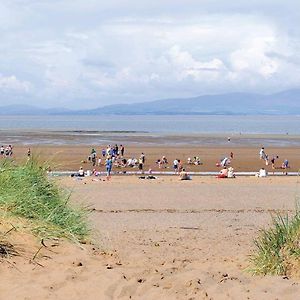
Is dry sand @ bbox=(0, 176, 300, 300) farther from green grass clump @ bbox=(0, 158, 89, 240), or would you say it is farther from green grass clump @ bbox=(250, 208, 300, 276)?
green grass clump @ bbox=(0, 158, 89, 240)

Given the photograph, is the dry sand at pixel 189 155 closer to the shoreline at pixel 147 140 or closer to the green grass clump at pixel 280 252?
the shoreline at pixel 147 140

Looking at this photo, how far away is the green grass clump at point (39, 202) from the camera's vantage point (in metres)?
7.31

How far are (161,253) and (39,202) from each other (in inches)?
102

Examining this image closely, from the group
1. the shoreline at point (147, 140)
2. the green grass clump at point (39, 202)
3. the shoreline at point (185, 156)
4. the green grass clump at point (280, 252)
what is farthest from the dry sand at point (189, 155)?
the green grass clump at point (280, 252)

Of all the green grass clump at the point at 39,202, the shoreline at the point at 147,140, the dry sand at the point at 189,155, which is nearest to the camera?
the green grass clump at the point at 39,202

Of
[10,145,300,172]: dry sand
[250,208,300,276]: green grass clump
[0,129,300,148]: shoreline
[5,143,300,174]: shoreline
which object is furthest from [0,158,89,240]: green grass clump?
[0,129,300,148]: shoreline

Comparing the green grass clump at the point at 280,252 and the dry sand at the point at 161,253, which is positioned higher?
the green grass clump at the point at 280,252

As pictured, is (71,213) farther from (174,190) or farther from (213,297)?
(174,190)

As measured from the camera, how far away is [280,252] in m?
6.59

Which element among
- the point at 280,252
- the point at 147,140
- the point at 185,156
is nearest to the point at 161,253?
the point at 280,252

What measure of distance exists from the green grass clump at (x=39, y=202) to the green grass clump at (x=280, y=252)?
2.27 meters

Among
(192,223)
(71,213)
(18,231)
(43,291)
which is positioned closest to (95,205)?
(192,223)

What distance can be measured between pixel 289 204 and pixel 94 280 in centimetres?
1384

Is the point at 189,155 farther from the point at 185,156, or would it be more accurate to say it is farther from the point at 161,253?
the point at 161,253
